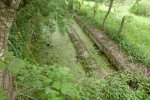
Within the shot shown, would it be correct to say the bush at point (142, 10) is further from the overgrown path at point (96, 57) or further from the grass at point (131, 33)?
the overgrown path at point (96, 57)

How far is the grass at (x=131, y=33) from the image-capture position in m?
13.1

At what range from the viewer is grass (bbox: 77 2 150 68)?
13.1 m

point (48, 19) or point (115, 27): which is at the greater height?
point (48, 19)

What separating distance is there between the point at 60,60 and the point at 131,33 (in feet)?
21.9

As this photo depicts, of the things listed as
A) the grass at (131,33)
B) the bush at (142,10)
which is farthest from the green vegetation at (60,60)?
the bush at (142,10)

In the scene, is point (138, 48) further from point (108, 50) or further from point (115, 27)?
point (115, 27)

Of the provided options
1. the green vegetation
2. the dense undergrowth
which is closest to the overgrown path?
the green vegetation

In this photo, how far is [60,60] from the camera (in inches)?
471

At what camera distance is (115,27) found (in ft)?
57.3

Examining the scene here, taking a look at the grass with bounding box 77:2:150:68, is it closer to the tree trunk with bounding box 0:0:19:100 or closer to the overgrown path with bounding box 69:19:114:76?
the overgrown path with bounding box 69:19:114:76

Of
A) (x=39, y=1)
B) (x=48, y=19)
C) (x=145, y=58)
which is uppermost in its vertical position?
Result: (x=39, y=1)

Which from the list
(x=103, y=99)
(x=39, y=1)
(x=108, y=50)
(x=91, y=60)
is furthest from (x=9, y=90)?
(x=108, y=50)

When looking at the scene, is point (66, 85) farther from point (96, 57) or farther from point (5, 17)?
point (96, 57)

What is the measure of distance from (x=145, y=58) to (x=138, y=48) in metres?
1.32
